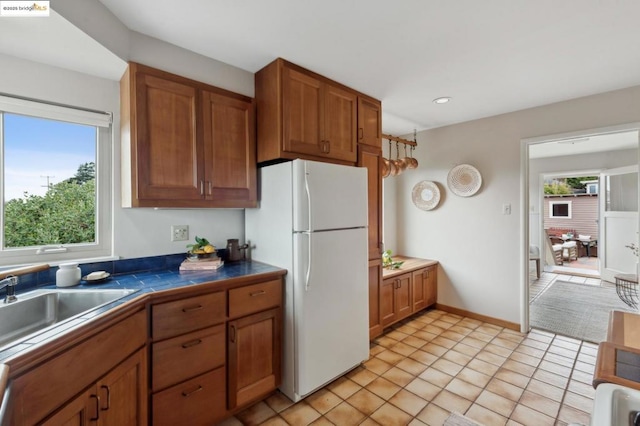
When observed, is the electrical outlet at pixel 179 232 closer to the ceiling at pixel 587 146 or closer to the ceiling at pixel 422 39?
the ceiling at pixel 422 39

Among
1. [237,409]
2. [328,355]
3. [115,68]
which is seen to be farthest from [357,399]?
[115,68]

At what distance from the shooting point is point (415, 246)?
3.92 metres

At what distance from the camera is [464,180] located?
135 inches

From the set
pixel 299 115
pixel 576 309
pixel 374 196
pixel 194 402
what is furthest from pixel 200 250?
pixel 576 309

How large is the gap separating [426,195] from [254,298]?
9.09 ft

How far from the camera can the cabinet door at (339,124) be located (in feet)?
7.49

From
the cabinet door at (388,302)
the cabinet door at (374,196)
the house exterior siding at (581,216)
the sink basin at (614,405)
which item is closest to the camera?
the sink basin at (614,405)

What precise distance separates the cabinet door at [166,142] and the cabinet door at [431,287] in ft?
9.43

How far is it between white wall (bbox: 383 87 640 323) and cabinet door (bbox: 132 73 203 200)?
2.79 metres

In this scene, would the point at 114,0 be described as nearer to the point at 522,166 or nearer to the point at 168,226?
the point at 168,226

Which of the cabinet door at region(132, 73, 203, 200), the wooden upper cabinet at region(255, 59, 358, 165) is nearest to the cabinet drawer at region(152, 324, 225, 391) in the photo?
the cabinet door at region(132, 73, 203, 200)

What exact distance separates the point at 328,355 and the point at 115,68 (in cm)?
233

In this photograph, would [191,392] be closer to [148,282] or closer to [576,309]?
[148,282]

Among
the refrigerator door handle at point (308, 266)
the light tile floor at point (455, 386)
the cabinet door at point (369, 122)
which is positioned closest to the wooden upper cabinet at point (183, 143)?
the refrigerator door handle at point (308, 266)
